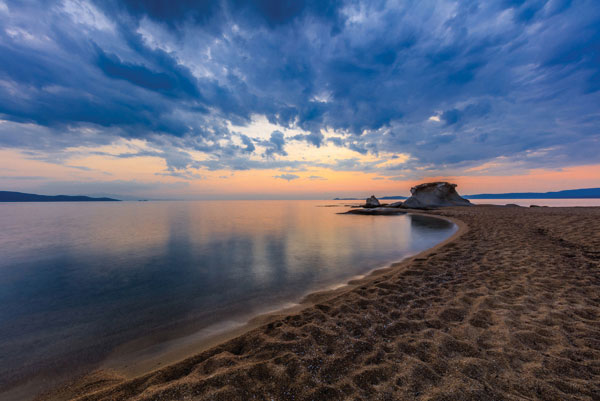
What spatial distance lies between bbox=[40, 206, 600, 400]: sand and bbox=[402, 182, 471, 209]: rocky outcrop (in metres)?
55.1

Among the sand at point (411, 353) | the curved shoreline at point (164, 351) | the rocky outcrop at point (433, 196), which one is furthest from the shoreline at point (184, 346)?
the rocky outcrop at point (433, 196)

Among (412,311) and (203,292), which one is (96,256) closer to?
(203,292)

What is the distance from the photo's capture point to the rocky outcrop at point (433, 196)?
5656cm

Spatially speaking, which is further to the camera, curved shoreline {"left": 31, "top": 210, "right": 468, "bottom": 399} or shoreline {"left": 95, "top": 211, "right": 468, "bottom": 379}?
shoreline {"left": 95, "top": 211, "right": 468, "bottom": 379}

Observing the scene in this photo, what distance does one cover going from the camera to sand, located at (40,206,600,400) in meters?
2.94

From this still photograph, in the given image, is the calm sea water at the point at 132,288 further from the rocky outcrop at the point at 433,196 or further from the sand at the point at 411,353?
the rocky outcrop at the point at 433,196

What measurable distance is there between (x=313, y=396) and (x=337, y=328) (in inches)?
75.3

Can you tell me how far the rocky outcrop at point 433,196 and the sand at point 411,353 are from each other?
2168 inches

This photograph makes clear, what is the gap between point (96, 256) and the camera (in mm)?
12312

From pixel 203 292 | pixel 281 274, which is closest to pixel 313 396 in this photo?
pixel 203 292

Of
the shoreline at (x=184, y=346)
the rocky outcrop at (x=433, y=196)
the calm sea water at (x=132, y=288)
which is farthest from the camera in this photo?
the rocky outcrop at (x=433, y=196)

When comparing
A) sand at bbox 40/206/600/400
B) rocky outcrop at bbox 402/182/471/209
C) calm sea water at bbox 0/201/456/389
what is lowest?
calm sea water at bbox 0/201/456/389

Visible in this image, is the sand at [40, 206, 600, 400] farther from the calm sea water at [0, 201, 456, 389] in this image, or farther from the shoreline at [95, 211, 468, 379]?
the calm sea water at [0, 201, 456, 389]

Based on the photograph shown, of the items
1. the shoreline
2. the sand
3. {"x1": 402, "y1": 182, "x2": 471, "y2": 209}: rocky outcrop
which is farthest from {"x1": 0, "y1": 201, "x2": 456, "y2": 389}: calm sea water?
{"x1": 402, "y1": 182, "x2": 471, "y2": 209}: rocky outcrop
